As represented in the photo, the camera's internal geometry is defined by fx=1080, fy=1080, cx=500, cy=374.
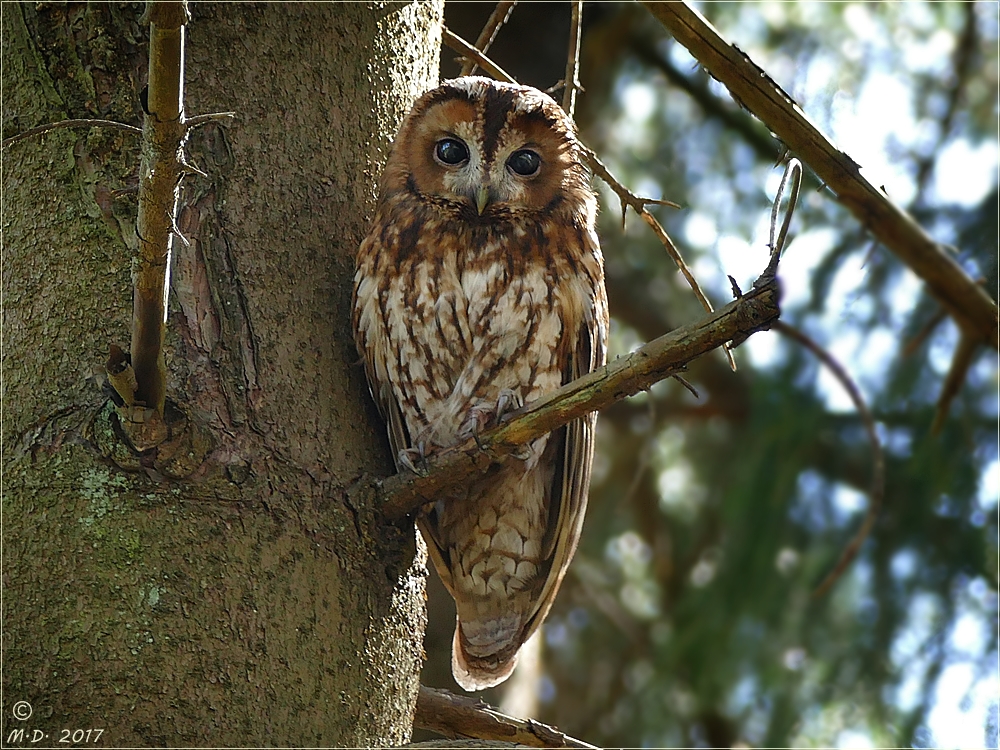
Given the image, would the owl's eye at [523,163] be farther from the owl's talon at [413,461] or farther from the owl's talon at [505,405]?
the owl's talon at [413,461]

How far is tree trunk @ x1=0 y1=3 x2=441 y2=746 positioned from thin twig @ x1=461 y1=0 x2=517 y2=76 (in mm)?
379

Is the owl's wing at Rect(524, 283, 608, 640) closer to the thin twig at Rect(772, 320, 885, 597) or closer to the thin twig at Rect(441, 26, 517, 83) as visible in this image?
the thin twig at Rect(772, 320, 885, 597)

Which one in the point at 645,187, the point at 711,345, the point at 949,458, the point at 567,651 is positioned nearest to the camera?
the point at 711,345

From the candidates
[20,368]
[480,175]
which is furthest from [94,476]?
[480,175]

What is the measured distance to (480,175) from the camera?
2344 millimetres

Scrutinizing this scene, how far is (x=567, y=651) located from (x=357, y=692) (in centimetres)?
263

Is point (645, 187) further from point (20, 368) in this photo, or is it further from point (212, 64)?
point (20, 368)

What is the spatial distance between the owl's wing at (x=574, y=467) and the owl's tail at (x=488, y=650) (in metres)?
0.08

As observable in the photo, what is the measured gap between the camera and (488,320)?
7.27ft

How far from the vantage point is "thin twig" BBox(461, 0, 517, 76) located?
2338mm

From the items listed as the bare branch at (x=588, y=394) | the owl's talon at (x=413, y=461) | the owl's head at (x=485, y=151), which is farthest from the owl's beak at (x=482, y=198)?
the bare branch at (x=588, y=394)

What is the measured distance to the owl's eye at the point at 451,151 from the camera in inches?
93.2

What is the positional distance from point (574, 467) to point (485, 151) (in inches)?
28.1

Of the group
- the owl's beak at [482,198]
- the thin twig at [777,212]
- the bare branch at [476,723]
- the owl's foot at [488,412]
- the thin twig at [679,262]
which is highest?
the owl's beak at [482,198]
